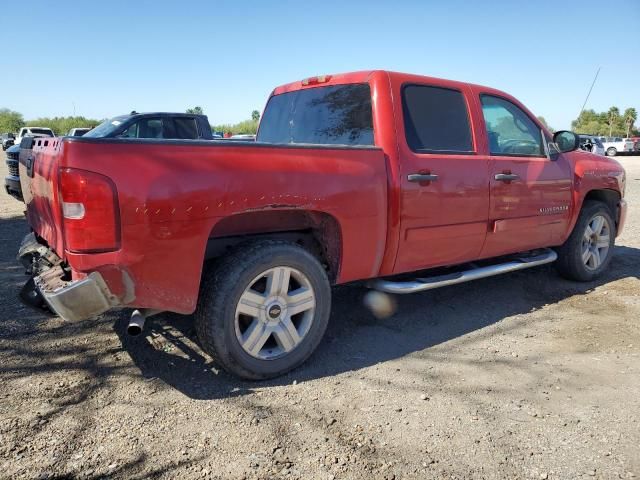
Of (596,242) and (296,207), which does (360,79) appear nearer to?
(296,207)

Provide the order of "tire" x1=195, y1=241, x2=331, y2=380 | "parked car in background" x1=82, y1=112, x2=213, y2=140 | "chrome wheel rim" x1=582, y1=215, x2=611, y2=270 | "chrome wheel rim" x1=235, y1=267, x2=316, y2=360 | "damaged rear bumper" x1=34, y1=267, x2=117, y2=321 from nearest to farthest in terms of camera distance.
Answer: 1. "damaged rear bumper" x1=34, y1=267, x2=117, y2=321
2. "tire" x1=195, y1=241, x2=331, y2=380
3. "chrome wheel rim" x1=235, y1=267, x2=316, y2=360
4. "chrome wheel rim" x1=582, y1=215, x2=611, y2=270
5. "parked car in background" x1=82, y1=112, x2=213, y2=140

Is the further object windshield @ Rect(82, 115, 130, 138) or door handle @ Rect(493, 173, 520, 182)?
windshield @ Rect(82, 115, 130, 138)

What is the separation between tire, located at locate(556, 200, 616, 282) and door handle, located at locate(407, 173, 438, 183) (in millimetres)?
2388

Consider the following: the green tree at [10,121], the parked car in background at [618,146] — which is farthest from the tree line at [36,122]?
the parked car in background at [618,146]

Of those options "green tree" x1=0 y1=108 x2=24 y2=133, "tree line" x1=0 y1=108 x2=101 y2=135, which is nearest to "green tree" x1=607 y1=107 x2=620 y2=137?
"tree line" x1=0 y1=108 x2=101 y2=135

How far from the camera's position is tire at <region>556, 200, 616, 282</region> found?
205 inches

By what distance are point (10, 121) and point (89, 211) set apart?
10843 cm

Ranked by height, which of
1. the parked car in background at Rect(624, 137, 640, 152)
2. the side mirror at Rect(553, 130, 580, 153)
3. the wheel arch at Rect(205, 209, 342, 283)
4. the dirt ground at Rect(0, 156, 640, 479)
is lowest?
the dirt ground at Rect(0, 156, 640, 479)

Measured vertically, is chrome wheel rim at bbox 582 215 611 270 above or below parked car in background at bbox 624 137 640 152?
below

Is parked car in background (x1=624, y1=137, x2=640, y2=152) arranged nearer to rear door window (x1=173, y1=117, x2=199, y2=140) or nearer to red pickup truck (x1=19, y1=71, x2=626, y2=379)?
rear door window (x1=173, y1=117, x2=199, y2=140)

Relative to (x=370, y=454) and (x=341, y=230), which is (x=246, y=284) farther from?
(x=370, y=454)

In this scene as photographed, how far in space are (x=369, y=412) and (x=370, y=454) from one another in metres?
0.38

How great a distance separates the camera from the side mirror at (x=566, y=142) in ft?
15.8

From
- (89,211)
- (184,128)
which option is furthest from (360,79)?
(184,128)
